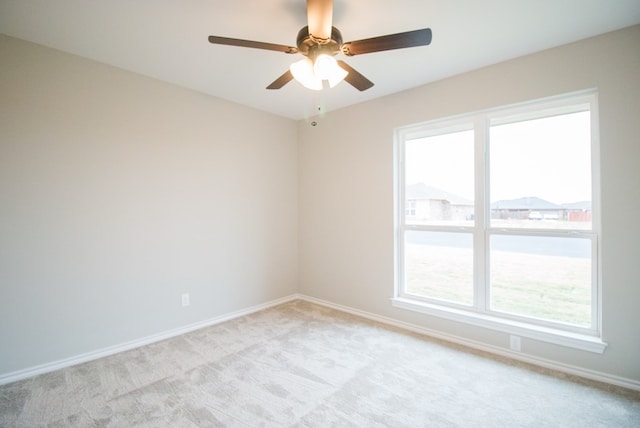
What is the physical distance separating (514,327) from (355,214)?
6.51 feet

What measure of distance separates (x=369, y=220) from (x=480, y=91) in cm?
175

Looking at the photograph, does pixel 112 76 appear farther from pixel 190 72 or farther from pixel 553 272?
pixel 553 272

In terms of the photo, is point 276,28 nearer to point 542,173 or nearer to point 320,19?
point 320,19

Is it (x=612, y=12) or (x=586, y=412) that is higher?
(x=612, y=12)

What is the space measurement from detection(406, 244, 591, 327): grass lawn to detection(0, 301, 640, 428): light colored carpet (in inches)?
20.0

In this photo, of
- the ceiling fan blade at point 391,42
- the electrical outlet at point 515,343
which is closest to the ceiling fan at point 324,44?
the ceiling fan blade at point 391,42

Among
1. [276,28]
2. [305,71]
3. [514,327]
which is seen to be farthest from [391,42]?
[514,327]

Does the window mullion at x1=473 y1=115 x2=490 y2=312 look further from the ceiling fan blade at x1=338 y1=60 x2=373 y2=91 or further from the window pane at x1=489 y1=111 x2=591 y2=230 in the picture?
the ceiling fan blade at x1=338 y1=60 x2=373 y2=91

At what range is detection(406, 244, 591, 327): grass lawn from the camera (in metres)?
2.45

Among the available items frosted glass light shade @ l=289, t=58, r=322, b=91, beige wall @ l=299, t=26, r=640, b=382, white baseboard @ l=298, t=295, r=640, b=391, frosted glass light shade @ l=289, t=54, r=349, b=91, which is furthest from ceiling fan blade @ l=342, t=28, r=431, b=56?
white baseboard @ l=298, t=295, r=640, b=391

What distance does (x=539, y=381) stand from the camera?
2.23 metres

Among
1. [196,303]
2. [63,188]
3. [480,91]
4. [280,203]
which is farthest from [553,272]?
[63,188]

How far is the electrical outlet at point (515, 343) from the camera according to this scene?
257cm

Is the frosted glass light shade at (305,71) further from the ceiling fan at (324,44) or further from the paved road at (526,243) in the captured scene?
the paved road at (526,243)
